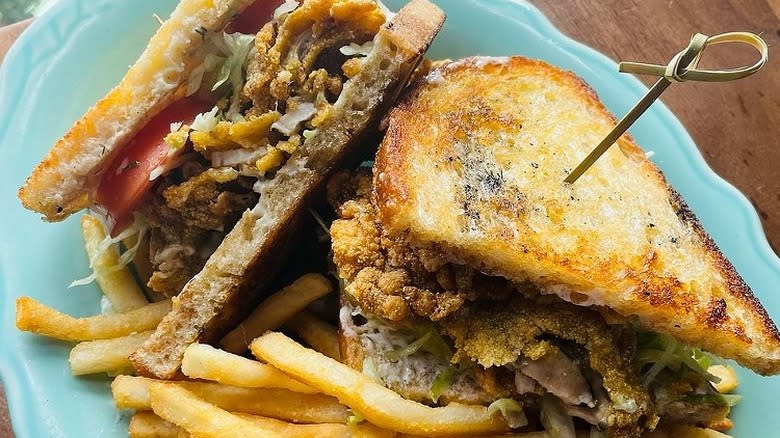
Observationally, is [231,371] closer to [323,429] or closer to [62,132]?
[323,429]

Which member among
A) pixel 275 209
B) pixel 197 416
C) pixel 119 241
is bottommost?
pixel 119 241

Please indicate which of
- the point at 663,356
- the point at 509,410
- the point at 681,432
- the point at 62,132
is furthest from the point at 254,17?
the point at 681,432

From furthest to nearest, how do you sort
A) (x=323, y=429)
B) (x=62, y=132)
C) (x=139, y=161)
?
1. (x=62, y=132)
2. (x=139, y=161)
3. (x=323, y=429)

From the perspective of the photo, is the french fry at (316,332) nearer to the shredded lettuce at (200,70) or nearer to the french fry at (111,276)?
the french fry at (111,276)

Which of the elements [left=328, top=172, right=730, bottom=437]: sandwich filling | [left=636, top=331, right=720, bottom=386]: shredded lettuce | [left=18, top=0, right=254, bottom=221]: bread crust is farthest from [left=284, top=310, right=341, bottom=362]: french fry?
[left=636, top=331, right=720, bottom=386]: shredded lettuce

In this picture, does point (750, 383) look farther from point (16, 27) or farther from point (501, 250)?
point (16, 27)

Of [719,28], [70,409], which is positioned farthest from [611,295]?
[719,28]

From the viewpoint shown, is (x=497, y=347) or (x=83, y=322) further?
(x=83, y=322)
